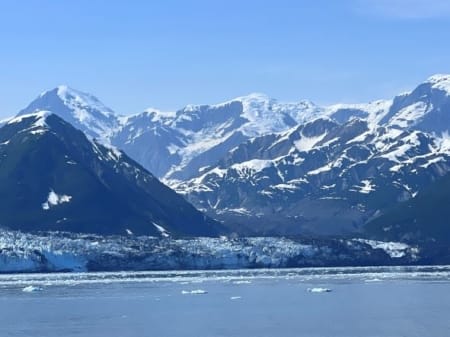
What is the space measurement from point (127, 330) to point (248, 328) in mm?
17925

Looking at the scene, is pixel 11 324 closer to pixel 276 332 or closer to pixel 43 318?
pixel 43 318

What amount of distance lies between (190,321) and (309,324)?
67.1ft

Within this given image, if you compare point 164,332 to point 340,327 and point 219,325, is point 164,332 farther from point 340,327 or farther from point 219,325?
point 340,327

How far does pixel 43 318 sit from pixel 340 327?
51326 millimetres

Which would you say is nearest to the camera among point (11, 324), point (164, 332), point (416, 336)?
point (416, 336)

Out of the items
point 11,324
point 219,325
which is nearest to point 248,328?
point 219,325

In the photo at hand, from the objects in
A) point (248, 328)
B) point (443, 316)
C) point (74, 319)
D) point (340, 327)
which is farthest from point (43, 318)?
point (443, 316)

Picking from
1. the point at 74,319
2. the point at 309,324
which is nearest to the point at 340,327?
the point at 309,324

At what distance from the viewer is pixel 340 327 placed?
178625mm

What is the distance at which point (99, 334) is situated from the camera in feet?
569

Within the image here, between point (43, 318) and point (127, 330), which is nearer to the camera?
point (127, 330)

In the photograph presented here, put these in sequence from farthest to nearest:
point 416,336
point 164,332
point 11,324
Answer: point 11,324 < point 164,332 < point 416,336

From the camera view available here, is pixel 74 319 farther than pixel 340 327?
Yes

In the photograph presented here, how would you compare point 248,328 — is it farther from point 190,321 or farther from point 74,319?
point 74,319
